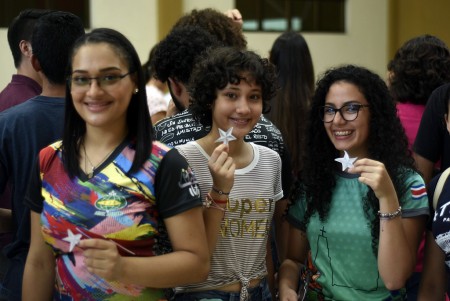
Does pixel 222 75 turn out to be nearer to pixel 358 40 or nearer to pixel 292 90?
pixel 292 90

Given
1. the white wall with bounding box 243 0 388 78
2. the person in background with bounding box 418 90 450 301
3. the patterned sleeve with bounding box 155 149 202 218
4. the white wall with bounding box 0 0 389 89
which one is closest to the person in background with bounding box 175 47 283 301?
the patterned sleeve with bounding box 155 149 202 218

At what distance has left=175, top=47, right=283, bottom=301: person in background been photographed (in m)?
2.87

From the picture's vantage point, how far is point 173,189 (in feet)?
7.84

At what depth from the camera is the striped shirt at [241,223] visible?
113 inches

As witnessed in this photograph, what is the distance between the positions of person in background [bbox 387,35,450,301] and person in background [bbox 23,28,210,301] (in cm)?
221

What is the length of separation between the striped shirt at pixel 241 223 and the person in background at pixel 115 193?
14.6 inches

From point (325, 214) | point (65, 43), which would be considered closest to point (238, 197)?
point (325, 214)

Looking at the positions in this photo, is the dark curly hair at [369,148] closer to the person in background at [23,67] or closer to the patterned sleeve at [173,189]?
the patterned sleeve at [173,189]

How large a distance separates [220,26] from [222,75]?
1.25 m

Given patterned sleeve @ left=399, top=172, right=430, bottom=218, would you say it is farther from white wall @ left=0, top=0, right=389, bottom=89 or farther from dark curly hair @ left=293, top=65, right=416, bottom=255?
white wall @ left=0, top=0, right=389, bottom=89

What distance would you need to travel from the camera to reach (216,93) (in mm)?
2967

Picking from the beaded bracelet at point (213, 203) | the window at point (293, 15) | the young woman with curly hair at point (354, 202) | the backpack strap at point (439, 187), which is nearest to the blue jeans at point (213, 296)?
the young woman with curly hair at point (354, 202)

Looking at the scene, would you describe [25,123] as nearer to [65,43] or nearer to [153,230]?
[65,43]

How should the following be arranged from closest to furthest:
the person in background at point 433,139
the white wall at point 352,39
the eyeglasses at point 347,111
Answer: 1. the eyeglasses at point 347,111
2. the person in background at point 433,139
3. the white wall at point 352,39
